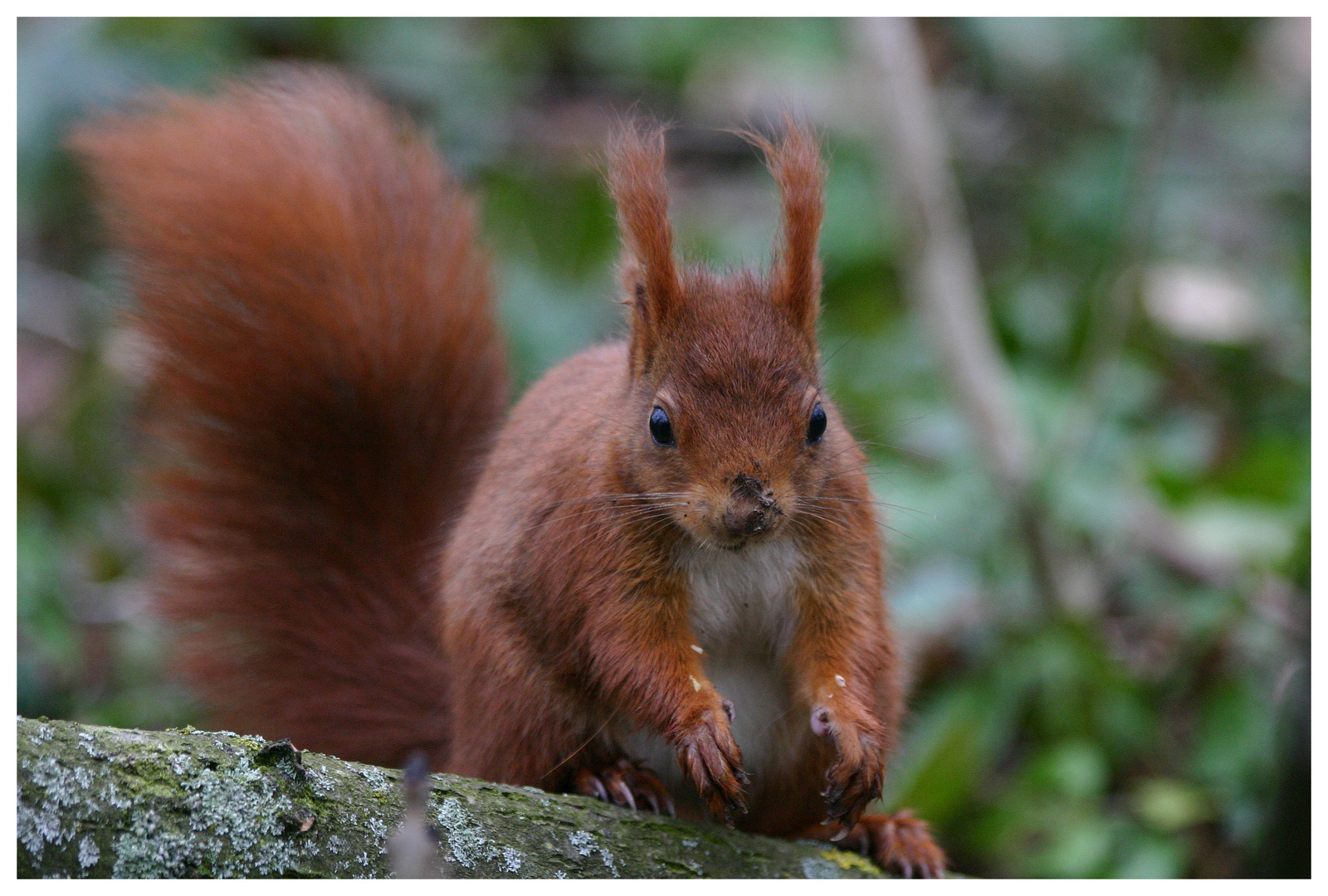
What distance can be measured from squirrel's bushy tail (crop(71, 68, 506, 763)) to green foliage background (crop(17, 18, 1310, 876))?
18 cm

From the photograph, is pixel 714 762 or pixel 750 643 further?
pixel 750 643

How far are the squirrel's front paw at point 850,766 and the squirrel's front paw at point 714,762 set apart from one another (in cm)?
10

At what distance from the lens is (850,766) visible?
1.41m

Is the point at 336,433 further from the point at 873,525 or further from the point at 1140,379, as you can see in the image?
the point at 1140,379

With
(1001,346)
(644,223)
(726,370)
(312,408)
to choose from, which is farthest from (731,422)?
(1001,346)

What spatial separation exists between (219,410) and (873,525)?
0.94 metres

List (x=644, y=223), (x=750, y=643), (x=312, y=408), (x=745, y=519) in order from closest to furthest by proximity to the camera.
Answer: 1. (x=745, y=519)
2. (x=644, y=223)
3. (x=750, y=643)
4. (x=312, y=408)

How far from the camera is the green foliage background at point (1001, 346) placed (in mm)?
2322

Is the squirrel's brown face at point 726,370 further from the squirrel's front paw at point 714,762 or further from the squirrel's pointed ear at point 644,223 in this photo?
the squirrel's front paw at point 714,762

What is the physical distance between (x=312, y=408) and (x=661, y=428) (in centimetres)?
69

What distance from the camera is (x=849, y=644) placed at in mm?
1526

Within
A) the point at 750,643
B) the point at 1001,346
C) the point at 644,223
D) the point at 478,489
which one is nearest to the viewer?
the point at 644,223

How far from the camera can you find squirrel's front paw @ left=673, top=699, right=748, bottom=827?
4.52 ft

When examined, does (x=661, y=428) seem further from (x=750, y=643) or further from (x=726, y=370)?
(x=750, y=643)
